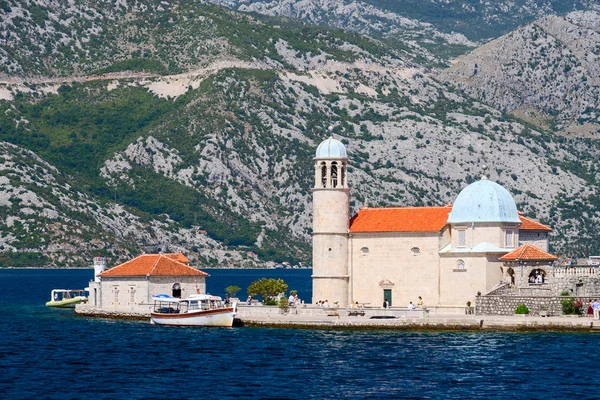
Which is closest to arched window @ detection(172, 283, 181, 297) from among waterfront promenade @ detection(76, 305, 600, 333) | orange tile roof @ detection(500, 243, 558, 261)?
waterfront promenade @ detection(76, 305, 600, 333)

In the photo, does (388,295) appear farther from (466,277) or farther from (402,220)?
(466,277)

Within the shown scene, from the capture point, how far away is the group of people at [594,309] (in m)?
81.2

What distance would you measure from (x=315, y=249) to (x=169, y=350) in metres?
19.9

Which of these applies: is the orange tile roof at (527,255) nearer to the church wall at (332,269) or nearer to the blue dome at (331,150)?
the church wall at (332,269)

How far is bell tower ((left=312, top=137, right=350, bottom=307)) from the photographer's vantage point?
303 ft

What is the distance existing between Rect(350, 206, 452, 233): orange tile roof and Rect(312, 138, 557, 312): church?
0.07 metres

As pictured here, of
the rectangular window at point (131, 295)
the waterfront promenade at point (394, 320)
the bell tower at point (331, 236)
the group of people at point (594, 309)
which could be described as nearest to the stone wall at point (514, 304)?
the group of people at point (594, 309)

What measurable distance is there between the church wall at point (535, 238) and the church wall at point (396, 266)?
7.14m

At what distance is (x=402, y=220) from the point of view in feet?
300

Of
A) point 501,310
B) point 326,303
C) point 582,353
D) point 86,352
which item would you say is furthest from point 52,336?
point 582,353

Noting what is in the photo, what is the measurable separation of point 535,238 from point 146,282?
28628mm

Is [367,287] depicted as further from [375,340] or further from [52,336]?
[52,336]

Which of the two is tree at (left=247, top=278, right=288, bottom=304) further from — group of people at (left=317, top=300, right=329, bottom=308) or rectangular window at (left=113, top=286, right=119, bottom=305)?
rectangular window at (left=113, top=286, right=119, bottom=305)

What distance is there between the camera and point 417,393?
58625 mm
